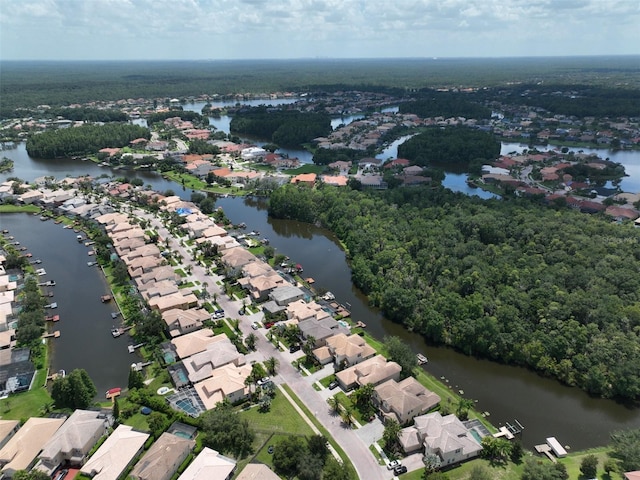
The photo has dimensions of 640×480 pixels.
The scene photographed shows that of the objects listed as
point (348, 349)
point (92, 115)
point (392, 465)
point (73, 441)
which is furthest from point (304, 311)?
point (92, 115)

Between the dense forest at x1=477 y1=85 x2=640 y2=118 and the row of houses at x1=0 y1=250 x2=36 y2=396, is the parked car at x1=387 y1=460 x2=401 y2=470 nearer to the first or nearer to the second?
the row of houses at x1=0 y1=250 x2=36 y2=396

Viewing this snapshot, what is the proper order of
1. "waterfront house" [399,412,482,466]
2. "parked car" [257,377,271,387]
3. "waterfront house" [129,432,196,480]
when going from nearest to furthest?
"waterfront house" [129,432,196,480]
"waterfront house" [399,412,482,466]
"parked car" [257,377,271,387]

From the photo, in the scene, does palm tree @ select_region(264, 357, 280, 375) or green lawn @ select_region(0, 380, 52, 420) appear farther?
palm tree @ select_region(264, 357, 280, 375)

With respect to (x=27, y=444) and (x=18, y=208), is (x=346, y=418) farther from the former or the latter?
(x=18, y=208)

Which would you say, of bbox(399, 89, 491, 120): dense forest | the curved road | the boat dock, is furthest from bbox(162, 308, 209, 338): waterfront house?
bbox(399, 89, 491, 120): dense forest

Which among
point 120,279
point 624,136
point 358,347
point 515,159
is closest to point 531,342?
point 358,347

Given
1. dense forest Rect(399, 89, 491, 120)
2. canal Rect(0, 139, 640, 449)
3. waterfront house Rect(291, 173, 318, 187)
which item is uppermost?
dense forest Rect(399, 89, 491, 120)

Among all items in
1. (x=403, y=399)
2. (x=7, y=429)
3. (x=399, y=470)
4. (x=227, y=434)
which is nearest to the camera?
(x=399, y=470)

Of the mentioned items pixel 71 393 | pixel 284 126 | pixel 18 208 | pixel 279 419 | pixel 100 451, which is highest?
pixel 284 126
